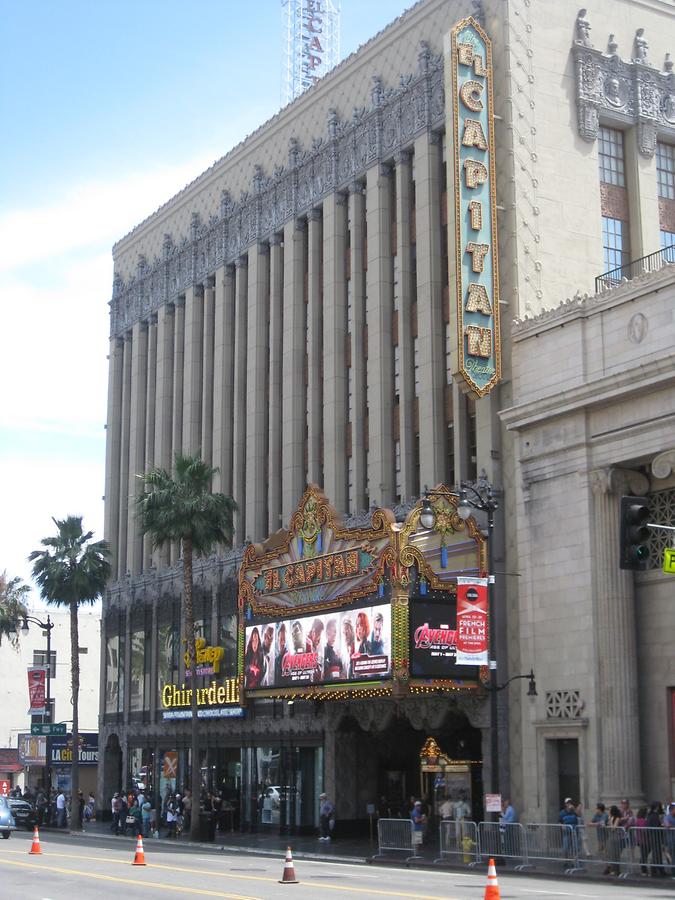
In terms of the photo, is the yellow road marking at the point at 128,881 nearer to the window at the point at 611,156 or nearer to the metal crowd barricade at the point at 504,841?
the metal crowd barricade at the point at 504,841

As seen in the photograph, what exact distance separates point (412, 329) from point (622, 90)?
11247mm

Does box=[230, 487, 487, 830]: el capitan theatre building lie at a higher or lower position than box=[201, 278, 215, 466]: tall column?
lower

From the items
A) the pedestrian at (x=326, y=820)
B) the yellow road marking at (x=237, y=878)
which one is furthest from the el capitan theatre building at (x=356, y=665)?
the yellow road marking at (x=237, y=878)

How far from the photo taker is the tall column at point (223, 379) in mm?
60125

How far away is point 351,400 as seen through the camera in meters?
50.5

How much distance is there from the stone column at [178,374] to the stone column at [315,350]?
13.0 metres

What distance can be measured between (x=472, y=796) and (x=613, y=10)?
28.5 meters

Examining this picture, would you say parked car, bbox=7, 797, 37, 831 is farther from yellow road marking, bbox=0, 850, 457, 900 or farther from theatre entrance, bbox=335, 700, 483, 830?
yellow road marking, bbox=0, 850, 457, 900

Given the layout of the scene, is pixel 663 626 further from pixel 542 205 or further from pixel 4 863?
pixel 4 863

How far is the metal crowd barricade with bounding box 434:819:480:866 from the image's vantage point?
3409cm

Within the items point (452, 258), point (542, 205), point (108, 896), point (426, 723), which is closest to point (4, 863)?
point (108, 896)

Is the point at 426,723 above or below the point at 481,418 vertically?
below

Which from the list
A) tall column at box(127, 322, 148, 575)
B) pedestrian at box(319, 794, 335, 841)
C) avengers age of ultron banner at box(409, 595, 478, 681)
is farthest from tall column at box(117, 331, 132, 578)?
avengers age of ultron banner at box(409, 595, 478, 681)

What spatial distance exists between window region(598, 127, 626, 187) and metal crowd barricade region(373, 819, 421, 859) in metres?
23.2
